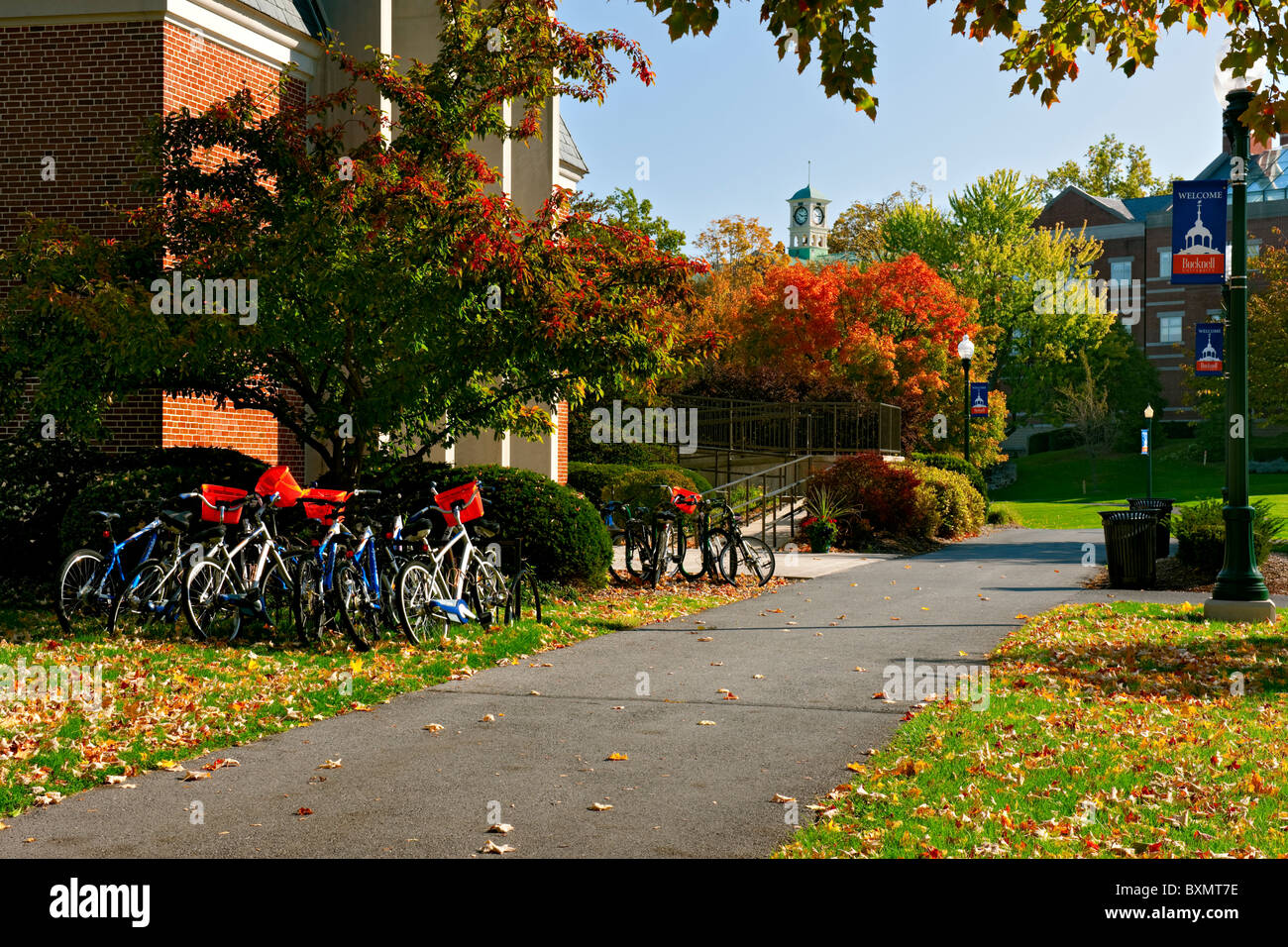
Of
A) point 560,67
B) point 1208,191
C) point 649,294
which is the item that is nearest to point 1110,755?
point 649,294

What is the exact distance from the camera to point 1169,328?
70.0m

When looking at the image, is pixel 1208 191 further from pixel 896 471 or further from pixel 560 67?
pixel 896 471

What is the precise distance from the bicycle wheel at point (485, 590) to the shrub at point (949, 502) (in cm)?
1520

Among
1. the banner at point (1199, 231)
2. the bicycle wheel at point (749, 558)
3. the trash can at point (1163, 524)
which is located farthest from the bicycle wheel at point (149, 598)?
the trash can at point (1163, 524)

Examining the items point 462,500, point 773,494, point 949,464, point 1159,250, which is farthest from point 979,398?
point 1159,250

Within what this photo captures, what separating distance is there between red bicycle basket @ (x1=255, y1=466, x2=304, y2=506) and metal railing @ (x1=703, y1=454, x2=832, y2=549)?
11.7 m

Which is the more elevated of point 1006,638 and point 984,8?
point 984,8

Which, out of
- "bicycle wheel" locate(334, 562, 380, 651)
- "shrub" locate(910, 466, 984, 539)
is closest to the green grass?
"shrub" locate(910, 466, 984, 539)

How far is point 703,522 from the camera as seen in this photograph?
16.3 metres

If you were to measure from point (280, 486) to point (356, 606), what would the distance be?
146cm

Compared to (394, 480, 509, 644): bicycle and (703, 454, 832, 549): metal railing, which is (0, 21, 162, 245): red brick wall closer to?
(394, 480, 509, 644): bicycle

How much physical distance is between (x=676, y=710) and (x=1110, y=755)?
286 centimetres

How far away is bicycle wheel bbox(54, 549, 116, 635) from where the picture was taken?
10594mm

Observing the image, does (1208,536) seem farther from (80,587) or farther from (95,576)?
(80,587)
